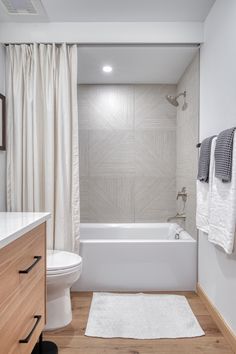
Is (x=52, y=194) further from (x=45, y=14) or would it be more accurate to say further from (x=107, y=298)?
(x=45, y=14)

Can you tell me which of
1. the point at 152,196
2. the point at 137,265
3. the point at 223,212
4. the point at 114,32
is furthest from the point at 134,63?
the point at 137,265

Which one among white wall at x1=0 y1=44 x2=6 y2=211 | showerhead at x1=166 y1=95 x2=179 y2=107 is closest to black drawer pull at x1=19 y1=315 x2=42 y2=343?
white wall at x1=0 y1=44 x2=6 y2=211

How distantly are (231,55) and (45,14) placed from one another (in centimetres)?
157

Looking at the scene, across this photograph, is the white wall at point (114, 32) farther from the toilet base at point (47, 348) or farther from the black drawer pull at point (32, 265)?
the toilet base at point (47, 348)

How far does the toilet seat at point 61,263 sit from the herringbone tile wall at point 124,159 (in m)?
1.47

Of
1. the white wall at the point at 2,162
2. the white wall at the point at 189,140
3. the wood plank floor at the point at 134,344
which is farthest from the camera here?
the white wall at the point at 189,140

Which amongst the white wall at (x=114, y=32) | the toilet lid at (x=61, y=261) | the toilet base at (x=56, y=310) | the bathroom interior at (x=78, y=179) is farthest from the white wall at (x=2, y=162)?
the toilet base at (x=56, y=310)

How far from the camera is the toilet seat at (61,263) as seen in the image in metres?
1.97

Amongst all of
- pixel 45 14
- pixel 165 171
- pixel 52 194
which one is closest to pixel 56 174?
pixel 52 194

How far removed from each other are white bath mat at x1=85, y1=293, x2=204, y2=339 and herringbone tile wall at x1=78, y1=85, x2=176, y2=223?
1321mm

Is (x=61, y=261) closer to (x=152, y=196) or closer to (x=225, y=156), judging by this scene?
(x=225, y=156)

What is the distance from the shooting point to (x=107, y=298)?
2.54m

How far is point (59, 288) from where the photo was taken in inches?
80.1

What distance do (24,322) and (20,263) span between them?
0.98 ft
